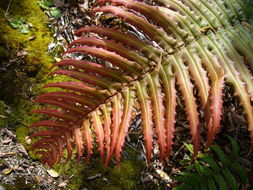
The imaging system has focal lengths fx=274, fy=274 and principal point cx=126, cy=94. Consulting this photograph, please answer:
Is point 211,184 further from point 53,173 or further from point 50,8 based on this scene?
point 50,8

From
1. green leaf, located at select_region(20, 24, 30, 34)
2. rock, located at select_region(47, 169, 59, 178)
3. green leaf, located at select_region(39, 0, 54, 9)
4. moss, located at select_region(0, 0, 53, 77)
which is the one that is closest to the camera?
rock, located at select_region(47, 169, 59, 178)

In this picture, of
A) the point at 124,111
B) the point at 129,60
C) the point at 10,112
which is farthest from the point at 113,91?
the point at 10,112

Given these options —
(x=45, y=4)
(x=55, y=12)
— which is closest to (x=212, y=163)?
(x=55, y=12)

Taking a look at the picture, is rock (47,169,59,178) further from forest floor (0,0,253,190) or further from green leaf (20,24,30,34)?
green leaf (20,24,30,34)

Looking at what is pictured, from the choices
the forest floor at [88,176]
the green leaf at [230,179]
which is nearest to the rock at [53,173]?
the forest floor at [88,176]

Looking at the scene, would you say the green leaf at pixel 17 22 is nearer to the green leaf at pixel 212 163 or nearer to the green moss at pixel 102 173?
the green moss at pixel 102 173

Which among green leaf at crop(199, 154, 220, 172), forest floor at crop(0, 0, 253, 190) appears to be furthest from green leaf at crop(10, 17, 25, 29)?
green leaf at crop(199, 154, 220, 172)

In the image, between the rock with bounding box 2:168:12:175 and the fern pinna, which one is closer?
the fern pinna
